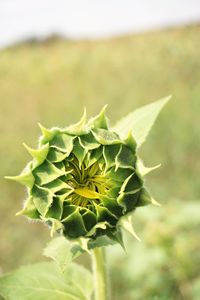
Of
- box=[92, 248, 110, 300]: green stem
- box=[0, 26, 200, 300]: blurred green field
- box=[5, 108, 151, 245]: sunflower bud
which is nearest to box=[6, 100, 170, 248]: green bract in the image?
box=[5, 108, 151, 245]: sunflower bud

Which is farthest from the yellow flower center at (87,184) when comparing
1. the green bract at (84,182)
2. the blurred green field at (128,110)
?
the blurred green field at (128,110)

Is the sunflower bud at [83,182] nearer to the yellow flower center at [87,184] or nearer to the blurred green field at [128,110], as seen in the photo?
the yellow flower center at [87,184]

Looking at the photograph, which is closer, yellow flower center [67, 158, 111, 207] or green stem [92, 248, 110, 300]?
yellow flower center [67, 158, 111, 207]

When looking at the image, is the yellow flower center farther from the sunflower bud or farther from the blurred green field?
the blurred green field

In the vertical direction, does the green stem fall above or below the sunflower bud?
below

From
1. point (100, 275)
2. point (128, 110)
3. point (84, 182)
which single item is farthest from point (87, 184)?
point (128, 110)

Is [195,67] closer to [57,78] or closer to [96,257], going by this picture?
[57,78]

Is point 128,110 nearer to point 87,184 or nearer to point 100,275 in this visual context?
point 100,275

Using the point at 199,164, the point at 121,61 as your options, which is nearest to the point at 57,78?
the point at 121,61
